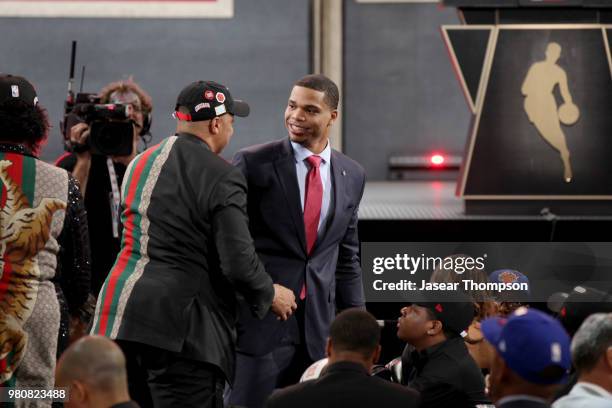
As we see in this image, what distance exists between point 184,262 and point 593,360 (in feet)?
4.15

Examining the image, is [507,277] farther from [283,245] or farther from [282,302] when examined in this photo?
[282,302]

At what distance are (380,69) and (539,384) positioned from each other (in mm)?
8119

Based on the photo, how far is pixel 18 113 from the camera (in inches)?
137

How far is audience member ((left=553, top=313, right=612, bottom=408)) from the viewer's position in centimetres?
310

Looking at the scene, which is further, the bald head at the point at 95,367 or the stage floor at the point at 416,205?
the stage floor at the point at 416,205

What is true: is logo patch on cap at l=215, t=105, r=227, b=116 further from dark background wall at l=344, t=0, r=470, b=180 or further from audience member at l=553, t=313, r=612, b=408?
dark background wall at l=344, t=0, r=470, b=180

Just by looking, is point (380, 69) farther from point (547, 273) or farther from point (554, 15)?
point (547, 273)

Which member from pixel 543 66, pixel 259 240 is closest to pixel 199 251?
pixel 259 240

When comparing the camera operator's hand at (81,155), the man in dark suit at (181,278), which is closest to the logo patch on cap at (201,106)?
the man in dark suit at (181,278)

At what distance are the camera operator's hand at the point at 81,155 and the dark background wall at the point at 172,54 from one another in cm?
456

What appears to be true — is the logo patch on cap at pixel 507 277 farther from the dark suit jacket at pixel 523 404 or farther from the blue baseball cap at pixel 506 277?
the dark suit jacket at pixel 523 404

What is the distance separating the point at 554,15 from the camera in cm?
684

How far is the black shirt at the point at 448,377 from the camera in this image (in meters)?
3.75

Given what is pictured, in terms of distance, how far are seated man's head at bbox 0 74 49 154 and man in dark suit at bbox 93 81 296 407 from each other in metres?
0.35
